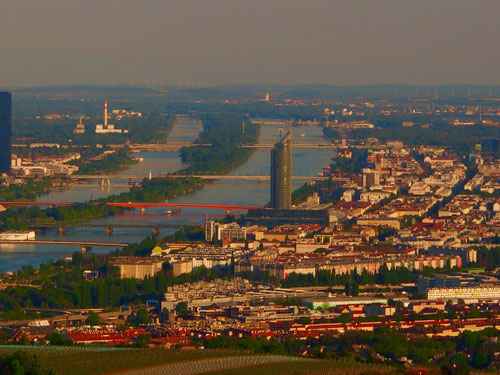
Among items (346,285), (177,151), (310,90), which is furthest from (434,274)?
(310,90)

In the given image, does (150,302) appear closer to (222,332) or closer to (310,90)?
(222,332)

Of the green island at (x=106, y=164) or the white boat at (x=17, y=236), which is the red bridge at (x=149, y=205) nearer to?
the white boat at (x=17, y=236)

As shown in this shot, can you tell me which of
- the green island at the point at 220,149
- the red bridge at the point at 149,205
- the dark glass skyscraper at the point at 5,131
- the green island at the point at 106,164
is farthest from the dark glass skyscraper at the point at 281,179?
the dark glass skyscraper at the point at 5,131

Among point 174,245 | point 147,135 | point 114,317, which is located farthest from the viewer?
point 147,135

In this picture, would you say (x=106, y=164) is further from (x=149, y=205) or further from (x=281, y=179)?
(x=281, y=179)

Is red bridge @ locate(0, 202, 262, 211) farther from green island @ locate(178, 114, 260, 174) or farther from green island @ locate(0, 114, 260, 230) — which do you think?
green island @ locate(178, 114, 260, 174)

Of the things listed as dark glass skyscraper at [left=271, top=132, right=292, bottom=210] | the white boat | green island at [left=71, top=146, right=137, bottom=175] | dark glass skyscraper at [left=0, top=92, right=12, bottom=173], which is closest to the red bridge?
dark glass skyscraper at [left=271, top=132, right=292, bottom=210]
